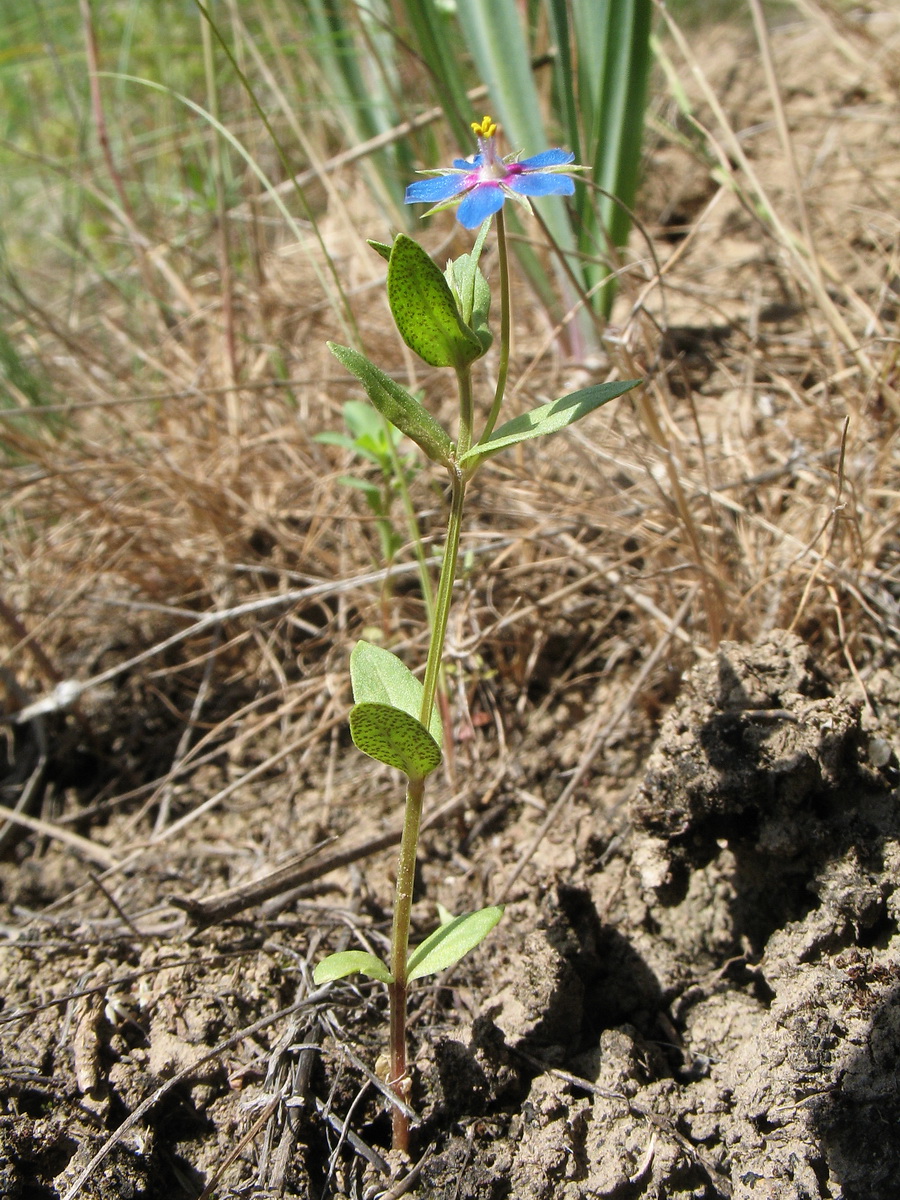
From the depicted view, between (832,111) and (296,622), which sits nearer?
(296,622)

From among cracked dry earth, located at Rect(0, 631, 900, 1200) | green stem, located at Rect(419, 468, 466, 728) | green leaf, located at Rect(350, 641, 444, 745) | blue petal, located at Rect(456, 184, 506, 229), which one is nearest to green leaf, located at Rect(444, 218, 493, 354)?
blue petal, located at Rect(456, 184, 506, 229)

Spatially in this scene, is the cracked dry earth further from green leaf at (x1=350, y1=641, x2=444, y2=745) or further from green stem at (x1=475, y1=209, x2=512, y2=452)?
green stem at (x1=475, y1=209, x2=512, y2=452)

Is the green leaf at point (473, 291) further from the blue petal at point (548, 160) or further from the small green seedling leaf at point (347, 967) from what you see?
the small green seedling leaf at point (347, 967)

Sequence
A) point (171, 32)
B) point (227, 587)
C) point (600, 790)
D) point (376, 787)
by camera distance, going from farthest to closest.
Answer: point (171, 32), point (227, 587), point (376, 787), point (600, 790)

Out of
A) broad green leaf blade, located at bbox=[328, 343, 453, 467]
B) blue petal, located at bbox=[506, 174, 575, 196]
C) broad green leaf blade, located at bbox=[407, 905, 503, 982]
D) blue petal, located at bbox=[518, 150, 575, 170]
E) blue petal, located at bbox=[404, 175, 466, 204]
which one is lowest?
broad green leaf blade, located at bbox=[407, 905, 503, 982]

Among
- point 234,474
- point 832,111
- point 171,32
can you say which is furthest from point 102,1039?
point 171,32

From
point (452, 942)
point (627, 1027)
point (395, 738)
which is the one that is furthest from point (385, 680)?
point (627, 1027)

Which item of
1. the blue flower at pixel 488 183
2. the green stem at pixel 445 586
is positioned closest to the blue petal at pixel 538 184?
the blue flower at pixel 488 183

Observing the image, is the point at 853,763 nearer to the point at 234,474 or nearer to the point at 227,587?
the point at 227,587
